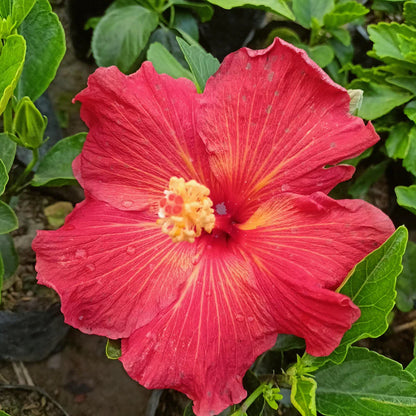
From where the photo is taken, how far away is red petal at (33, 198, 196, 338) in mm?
778

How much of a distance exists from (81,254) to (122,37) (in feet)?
2.33

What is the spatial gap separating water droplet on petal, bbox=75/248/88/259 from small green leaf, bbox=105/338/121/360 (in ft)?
0.46

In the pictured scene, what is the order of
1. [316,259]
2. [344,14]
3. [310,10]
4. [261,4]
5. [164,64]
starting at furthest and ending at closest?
[310,10], [344,14], [164,64], [261,4], [316,259]

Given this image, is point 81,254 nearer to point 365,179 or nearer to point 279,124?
point 279,124

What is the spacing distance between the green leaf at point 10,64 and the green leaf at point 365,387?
28.6 inches

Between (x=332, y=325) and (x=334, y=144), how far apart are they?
10.3 inches

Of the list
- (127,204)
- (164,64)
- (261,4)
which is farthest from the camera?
(164,64)

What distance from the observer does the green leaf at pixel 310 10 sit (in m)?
1.25

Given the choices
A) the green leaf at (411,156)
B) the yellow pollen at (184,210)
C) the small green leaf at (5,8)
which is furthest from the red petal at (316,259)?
the small green leaf at (5,8)

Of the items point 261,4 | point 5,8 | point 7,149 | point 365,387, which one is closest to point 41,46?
point 5,8

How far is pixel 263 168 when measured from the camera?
2.62 feet

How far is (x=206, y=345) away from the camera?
75 cm

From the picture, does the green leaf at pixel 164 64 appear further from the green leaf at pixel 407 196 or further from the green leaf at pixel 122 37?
the green leaf at pixel 407 196

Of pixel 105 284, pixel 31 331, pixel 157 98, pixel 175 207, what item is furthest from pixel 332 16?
pixel 31 331
